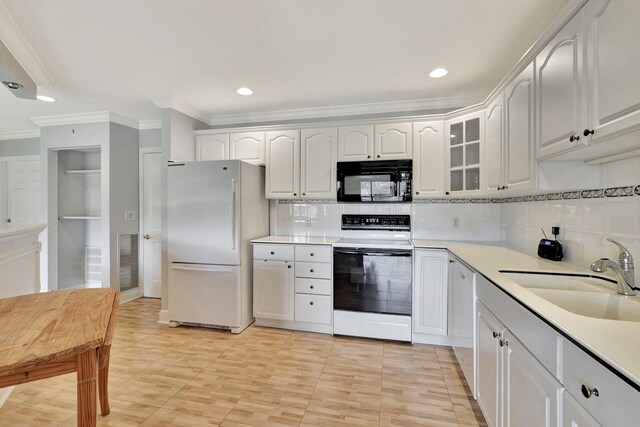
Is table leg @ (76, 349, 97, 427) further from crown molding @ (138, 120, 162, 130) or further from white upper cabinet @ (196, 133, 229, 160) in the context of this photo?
crown molding @ (138, 120, 162, 130)

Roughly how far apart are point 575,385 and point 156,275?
4485mm

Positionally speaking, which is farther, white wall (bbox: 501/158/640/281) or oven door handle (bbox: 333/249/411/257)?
oven door handle (bbox: 333/249/411/257)

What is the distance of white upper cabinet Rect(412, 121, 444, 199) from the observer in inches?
113

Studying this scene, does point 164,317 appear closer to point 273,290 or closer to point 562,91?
point 273,290

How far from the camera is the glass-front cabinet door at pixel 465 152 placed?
A: 2.55 metres

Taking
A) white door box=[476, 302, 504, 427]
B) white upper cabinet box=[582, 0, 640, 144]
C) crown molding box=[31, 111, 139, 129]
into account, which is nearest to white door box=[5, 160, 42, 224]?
crown molding box=[31, 111, 139, 129]

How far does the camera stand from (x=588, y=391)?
0.73m

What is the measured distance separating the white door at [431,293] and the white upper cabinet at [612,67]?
161cm

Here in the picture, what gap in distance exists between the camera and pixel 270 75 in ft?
8.39

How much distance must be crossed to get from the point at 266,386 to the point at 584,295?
197 cm

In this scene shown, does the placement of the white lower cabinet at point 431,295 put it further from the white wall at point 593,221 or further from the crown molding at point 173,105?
the crown molding at point 173,105

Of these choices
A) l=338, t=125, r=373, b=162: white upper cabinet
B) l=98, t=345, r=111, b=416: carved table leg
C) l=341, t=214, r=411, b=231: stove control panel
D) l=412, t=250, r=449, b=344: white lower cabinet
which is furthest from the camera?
l=341, t=214, r=411, b=231: stove control panel

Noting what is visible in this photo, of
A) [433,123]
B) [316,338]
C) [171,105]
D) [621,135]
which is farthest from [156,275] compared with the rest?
[621,135]

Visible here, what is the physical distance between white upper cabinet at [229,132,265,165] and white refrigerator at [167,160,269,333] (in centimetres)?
33
